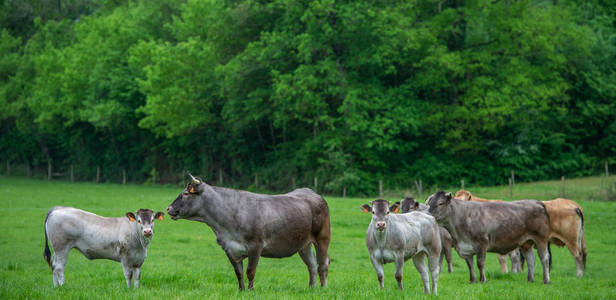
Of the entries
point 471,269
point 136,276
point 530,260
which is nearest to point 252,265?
point 136,276

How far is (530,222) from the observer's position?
14.3 meters

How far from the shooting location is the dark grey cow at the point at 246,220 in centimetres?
1153

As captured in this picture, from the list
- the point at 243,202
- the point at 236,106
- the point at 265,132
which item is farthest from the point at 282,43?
the point at 243,202

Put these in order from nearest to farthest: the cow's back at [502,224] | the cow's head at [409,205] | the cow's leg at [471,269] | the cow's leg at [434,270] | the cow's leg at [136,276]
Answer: the cow's leg at [434,270] → the cow's leg at [136,276] → the cow's leg at [471,269] → the cow's back at [502,224] → the cow's head at [409,205]

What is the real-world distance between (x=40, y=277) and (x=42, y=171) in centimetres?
6445

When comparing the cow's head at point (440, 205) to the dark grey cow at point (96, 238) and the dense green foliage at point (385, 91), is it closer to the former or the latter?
the dark grey cow at point (96, 238)

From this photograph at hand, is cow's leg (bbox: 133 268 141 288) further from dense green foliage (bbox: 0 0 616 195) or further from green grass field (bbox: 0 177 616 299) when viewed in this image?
dense green foliage (bbox: 0 0 616 195)

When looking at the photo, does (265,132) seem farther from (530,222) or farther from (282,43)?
(530,222)

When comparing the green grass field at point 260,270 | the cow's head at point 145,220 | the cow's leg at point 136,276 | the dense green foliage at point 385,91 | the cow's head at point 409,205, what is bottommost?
the green grass field at point 260,270

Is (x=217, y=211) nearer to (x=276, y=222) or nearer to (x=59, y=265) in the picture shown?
(x=276, y=222)

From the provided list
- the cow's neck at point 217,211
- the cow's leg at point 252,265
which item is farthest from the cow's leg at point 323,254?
the cow's neck at point 217,211

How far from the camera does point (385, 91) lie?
4522cm

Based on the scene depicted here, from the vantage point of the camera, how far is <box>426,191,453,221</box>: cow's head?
13.8 metres

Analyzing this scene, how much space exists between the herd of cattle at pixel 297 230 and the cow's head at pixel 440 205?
0.02 meters
